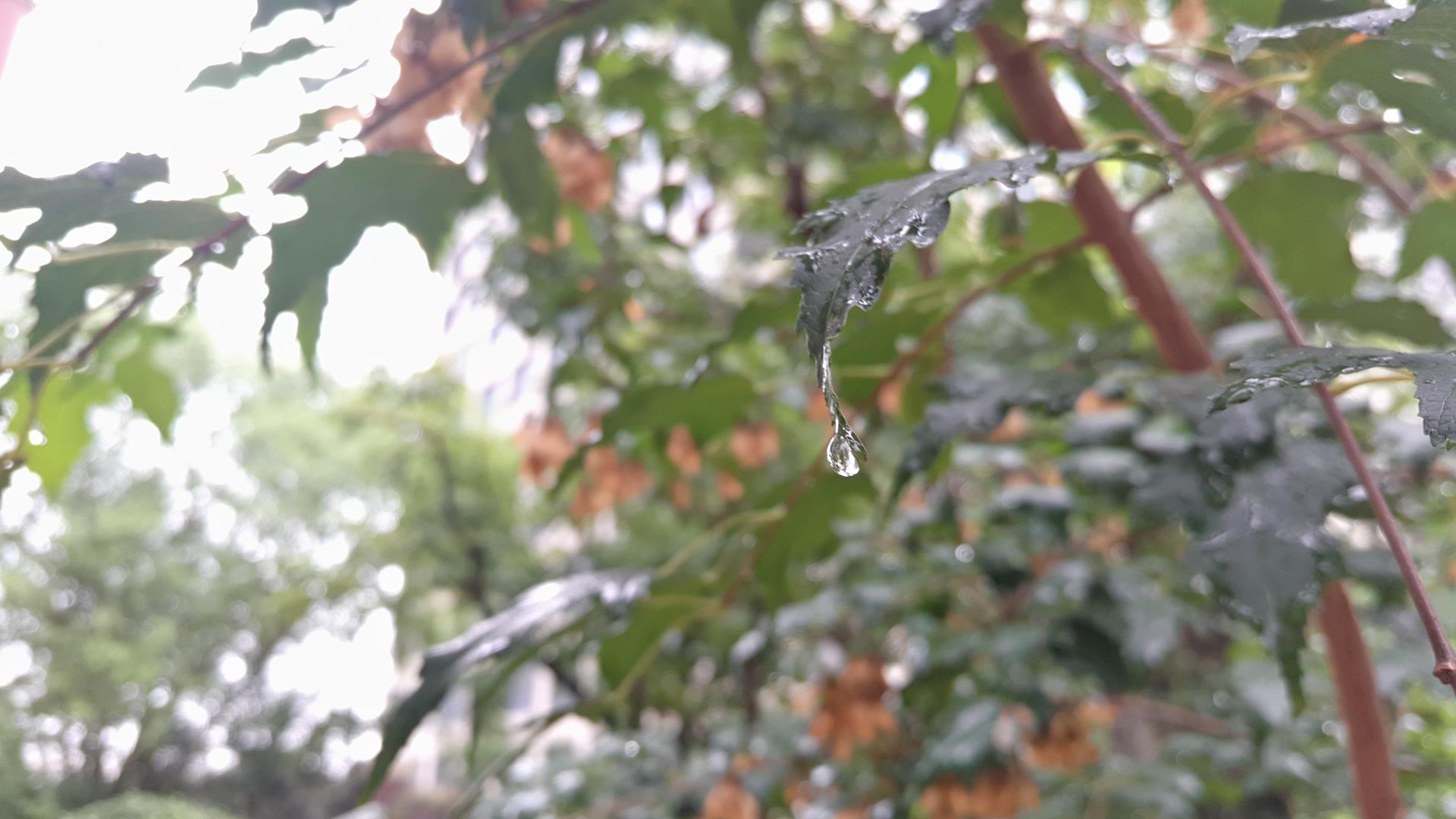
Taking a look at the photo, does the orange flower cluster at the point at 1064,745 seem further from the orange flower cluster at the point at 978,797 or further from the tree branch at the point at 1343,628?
the tree branch at the point at 1343,628

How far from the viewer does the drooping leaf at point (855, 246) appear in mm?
147

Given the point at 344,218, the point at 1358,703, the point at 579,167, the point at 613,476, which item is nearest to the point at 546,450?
the point at 613,476

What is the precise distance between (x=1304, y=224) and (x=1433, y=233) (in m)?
0.06

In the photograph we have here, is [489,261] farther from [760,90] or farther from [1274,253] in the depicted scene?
[1274,253]

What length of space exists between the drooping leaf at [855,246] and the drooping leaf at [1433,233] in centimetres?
22

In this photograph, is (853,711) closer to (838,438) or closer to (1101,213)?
(1101,213)

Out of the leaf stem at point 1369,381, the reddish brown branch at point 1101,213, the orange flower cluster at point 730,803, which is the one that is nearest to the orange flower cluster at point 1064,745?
the orange flower cluster at point 730,803

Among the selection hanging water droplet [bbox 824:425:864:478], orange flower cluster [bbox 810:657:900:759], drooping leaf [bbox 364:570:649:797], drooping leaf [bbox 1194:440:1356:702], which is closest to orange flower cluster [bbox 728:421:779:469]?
orange flower cluster [bbox 810:657:900:759]

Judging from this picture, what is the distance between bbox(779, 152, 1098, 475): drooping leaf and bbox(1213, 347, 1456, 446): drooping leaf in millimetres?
55

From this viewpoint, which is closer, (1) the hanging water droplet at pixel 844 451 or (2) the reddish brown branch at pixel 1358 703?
(1) the hanging water droplet at pixel 844 451

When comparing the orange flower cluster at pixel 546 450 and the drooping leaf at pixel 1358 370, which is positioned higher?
the drooping leaf at pixel 1358 370

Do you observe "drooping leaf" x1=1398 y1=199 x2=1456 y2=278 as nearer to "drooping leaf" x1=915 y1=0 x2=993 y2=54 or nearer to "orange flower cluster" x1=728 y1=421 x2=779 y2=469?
"drooping leaf" x1=915 y1=0 x2=993 y2=54

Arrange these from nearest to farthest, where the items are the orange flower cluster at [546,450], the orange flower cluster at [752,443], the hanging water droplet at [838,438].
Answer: the hanging water droplet at [838,438], the orange flower cluster at [752,443], the orange flower cluster at [546,450]

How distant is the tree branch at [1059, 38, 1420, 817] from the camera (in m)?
0.22
